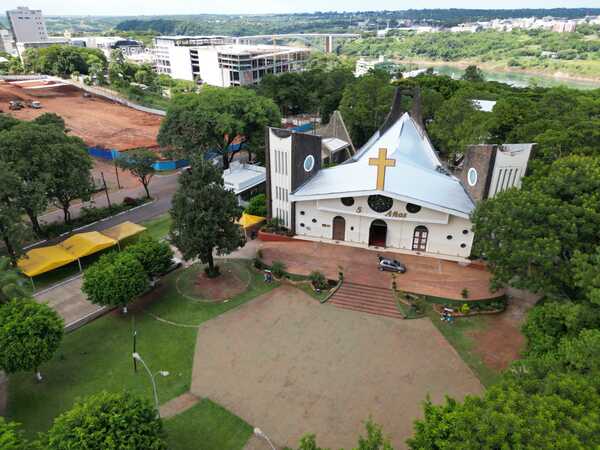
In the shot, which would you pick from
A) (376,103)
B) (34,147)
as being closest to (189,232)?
(34,147)

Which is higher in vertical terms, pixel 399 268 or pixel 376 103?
pixel 376 103

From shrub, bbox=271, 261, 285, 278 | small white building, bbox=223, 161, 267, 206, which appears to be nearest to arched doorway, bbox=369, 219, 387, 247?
shrub, bbox=271, 261, 285, 278

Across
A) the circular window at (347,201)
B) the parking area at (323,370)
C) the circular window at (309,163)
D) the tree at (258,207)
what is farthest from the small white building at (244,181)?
the parking area at (323,370)

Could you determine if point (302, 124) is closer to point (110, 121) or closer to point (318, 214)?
point (110, 121)

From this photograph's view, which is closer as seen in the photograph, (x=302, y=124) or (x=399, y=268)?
(x=399, y=268)

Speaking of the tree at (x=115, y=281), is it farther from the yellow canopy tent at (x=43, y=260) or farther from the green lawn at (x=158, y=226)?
the green lawn at (x=158, y=226)

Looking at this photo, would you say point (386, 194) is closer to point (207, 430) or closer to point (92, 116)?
point (207, 430)

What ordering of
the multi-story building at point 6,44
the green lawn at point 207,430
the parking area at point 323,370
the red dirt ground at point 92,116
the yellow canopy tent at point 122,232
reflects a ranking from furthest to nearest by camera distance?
the multi-story building at point 6,44 → the red dirt ground at point 92,116 → the yellow canopy tent at point 122,232 → the parking area at point 323,370 → the green lawn at point 207,430
